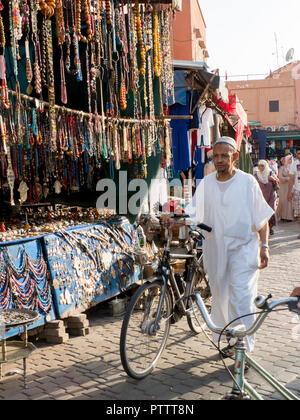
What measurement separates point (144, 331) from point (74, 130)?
2613 millimetres

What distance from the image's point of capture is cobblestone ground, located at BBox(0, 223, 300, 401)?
361cm

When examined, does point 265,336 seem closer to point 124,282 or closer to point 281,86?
point 124,282

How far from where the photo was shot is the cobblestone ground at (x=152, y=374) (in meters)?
3.61

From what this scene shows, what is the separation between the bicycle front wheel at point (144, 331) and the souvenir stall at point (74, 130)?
1.23m

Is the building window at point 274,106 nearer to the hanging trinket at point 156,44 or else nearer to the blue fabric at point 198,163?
the blue fabric at point 198,163

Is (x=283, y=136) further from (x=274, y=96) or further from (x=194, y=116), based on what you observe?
(x=194, y=116)

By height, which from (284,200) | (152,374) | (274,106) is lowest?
(152,374)

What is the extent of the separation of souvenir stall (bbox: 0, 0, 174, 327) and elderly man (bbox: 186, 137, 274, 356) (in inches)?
66.0

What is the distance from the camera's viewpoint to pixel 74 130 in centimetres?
547

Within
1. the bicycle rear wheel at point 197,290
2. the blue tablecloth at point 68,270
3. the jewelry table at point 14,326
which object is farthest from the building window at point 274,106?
the jewelry table at point 14,326

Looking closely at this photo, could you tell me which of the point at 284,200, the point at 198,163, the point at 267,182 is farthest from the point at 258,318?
the point at 284,200

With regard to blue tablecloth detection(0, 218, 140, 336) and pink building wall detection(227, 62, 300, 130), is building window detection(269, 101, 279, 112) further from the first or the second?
blue tablecloth detection(0, 218, 140, 336)

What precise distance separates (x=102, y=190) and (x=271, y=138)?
18.9 meters

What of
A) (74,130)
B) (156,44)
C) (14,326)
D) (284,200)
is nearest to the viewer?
(14,326)
